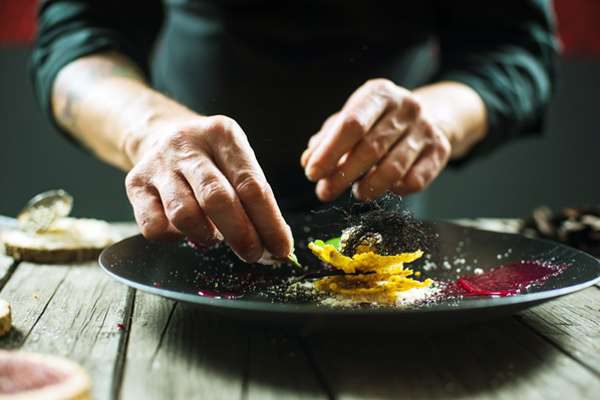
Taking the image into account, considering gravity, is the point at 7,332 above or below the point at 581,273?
below

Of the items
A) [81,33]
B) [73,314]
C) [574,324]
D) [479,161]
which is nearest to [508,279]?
[574,324]

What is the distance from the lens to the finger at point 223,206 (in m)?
0.77

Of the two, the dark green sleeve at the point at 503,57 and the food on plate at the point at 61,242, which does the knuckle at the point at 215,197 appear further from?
the dark green sleeve at the point at 503,57

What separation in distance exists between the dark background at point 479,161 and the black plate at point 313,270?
160 cm

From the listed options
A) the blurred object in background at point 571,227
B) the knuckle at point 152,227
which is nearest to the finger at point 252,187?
the knuckle at point 152,227

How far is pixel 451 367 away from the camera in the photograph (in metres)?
0.67

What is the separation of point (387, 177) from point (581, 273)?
0.38m

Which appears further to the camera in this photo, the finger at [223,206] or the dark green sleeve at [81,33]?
the dark green sleeve at [81,33]

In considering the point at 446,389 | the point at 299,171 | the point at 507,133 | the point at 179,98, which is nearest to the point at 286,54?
the point at 179,98

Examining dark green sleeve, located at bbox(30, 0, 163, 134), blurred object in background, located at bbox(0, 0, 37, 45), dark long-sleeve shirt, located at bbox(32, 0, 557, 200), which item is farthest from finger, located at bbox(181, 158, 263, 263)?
blurred object in background, located at bbox(0, 0, 37, 45)

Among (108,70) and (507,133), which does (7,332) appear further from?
(507,133)

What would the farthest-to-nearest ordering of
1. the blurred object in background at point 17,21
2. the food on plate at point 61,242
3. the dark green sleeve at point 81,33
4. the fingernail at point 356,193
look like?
1. the blurred object in background at point 17,21
2. the dark green sleeve at point 81,33
3. the food on plate at point 61,242
4. the fingernail at point 356,193

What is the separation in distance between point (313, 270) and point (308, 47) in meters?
0.65

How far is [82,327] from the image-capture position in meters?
0.78
